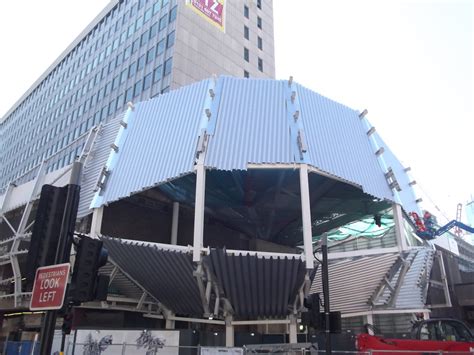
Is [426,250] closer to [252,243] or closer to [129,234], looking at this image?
[252,243]

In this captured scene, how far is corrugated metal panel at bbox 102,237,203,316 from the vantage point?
2086 cm

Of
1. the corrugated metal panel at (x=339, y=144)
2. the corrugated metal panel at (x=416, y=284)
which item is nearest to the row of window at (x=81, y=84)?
the corrugated metal panel at (x=339, y=144)

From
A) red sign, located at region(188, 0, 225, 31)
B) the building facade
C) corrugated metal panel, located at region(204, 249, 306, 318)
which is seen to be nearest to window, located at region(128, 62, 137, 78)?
the building facade

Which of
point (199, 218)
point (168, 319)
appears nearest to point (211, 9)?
point (168, 319)

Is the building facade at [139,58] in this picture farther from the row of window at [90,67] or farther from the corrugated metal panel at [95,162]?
the corrugated metal panel at [95,162]

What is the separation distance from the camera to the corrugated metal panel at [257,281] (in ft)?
66.3

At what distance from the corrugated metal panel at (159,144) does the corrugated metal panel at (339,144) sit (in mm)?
6117

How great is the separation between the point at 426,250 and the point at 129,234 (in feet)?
65.2

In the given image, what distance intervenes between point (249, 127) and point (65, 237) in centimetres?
1731

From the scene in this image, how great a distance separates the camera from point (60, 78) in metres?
75.2

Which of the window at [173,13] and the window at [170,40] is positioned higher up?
the window at [173,13]

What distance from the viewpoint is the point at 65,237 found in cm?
597

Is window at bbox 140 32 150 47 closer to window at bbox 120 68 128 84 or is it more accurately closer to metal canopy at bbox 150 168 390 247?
window at bbox 120 68 128 84

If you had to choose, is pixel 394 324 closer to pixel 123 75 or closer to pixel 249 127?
pixel 249 127
